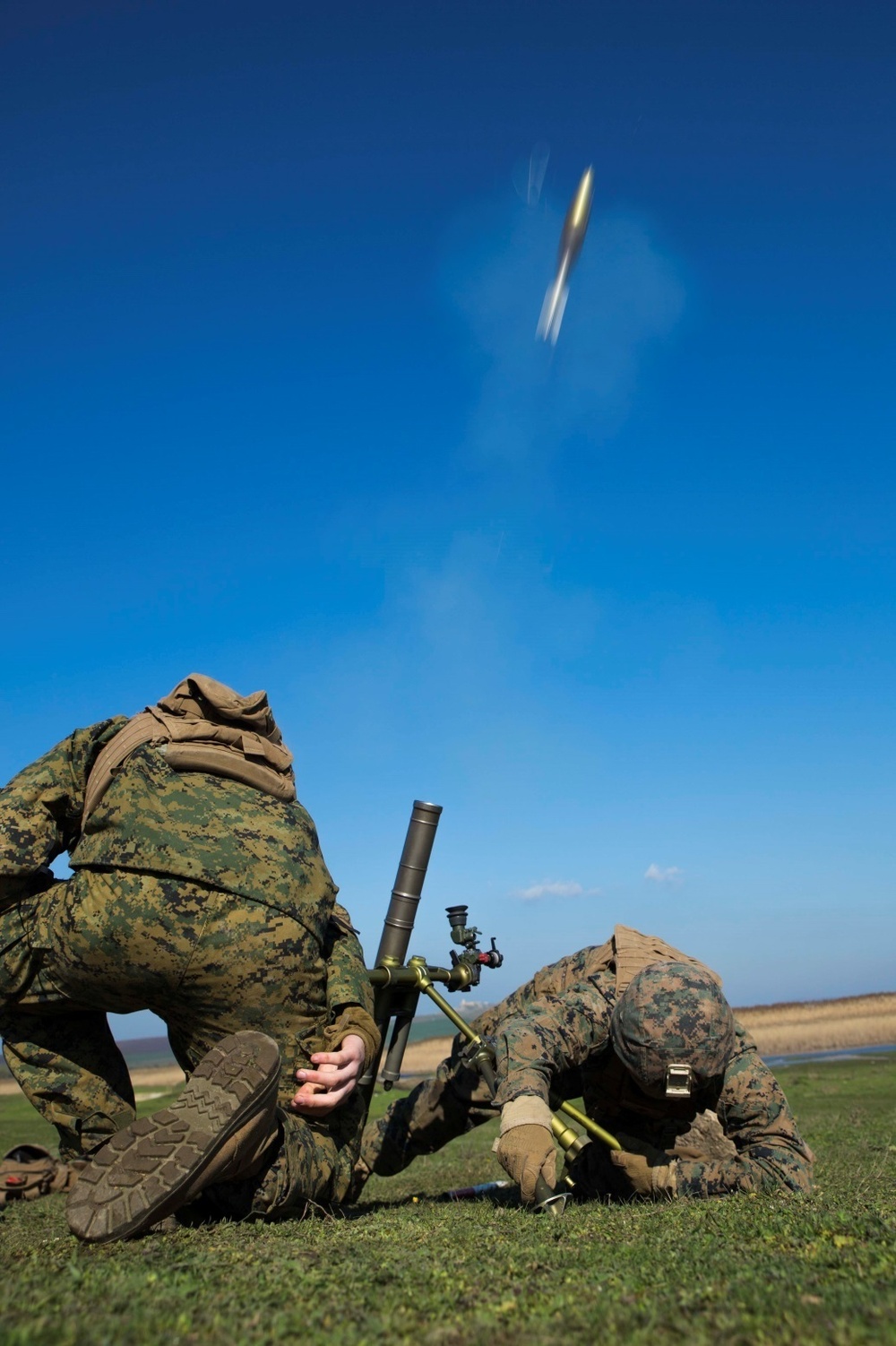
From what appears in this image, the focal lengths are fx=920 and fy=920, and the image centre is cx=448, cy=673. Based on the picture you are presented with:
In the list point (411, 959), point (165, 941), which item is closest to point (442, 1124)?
point (411, 959)

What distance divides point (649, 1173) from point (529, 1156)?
1.11 metres

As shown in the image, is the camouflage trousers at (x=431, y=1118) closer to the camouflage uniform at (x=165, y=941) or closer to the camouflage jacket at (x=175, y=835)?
the camouflage uniform at (x=165, y=941)

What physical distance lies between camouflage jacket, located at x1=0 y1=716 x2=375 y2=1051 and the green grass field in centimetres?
134

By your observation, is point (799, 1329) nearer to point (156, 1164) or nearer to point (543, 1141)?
point (156, 1164)

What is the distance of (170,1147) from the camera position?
3.36 metres

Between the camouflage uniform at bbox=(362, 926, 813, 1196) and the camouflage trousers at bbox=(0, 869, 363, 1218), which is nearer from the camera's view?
the camouflage trousers at bbox=(0, 869, 363, 1218)

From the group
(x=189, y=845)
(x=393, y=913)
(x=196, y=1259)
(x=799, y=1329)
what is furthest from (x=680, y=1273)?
(x=393, y=913)

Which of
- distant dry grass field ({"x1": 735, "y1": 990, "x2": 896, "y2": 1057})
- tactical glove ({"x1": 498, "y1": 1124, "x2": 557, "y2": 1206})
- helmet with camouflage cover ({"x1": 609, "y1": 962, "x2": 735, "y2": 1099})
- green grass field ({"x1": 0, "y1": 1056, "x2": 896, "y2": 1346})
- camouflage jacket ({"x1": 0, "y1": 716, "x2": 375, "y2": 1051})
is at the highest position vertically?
distant dry grass field ({"x1": 735, "y1": 990, "x2": 896, "y2": 1057})

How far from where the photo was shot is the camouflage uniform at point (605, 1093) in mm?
5051

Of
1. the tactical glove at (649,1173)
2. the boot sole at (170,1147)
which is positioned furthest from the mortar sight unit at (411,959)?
the boot sole at (170,1147)

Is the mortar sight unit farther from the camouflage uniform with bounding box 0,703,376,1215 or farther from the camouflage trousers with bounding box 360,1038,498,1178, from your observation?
the camouflage uniform with bounding box 0,703,376,1215

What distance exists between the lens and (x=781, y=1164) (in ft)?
16.4

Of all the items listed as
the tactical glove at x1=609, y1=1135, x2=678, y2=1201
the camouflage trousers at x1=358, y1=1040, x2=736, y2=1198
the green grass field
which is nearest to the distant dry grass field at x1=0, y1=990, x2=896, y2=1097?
the camouflage trousers at x1=358, y1=1040, x2=736, y2=1198

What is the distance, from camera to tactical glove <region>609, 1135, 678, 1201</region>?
509 cm
